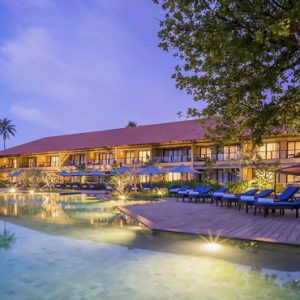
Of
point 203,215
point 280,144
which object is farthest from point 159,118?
point 203,215

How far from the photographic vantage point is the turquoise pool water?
19.7 ft

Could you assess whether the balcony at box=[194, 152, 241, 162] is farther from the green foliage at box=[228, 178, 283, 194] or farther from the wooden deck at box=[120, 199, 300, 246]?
the wooden deck at box=[120, 199, 300, 246]

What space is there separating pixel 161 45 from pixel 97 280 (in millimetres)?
4791

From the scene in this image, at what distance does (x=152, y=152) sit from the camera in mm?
38375

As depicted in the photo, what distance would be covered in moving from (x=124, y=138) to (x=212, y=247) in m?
33.9

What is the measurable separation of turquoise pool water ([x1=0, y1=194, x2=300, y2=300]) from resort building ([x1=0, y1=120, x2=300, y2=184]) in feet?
57.8

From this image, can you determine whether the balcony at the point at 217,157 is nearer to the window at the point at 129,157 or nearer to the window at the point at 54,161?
the window at the point at 129,157

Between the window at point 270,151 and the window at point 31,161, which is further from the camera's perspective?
the window at point 31,161

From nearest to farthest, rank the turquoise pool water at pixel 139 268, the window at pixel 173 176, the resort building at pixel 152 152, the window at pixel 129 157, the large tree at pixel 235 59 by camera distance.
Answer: the large tree at pixel 235 59
the turquoise pool water at pixel 139 268
the resort building at pixel 152 152
the window at pixel 173 176
the window at pixel 129 157

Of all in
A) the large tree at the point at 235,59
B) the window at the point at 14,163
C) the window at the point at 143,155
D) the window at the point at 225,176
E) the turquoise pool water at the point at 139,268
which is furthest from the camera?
the window at the point at 14,163

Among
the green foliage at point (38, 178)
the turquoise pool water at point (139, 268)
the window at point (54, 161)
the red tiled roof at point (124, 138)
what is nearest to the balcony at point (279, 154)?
the red tiled roof at point (124, 138)

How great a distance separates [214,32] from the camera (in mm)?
6160

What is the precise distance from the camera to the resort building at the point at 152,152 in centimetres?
3088

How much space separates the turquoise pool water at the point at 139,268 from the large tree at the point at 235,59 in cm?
265
